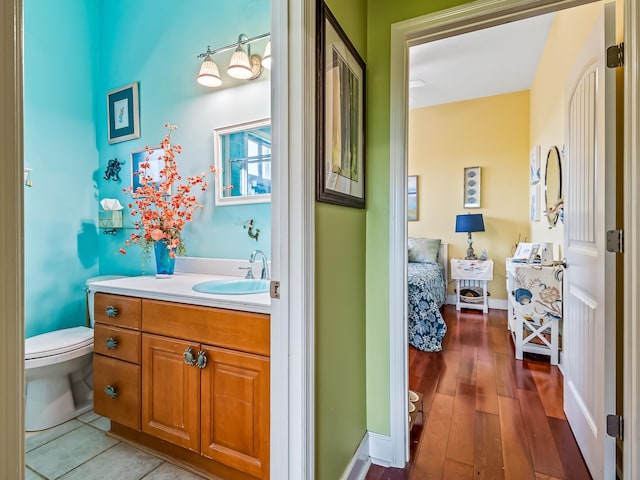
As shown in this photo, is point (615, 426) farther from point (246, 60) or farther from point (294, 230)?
point (246, 60)

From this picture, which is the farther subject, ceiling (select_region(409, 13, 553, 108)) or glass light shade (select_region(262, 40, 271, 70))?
ceiling (select_region(409, 13, 553, 108))

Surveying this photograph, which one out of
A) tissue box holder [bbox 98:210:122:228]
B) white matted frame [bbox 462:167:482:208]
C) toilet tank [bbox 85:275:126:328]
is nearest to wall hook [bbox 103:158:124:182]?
tissue box holder [bbox 98:210:122:228]

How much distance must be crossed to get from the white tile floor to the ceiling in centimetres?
376

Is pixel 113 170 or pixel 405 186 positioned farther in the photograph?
pixel 113 170

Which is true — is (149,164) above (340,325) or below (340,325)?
above

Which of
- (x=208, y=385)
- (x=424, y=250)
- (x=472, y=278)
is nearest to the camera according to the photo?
(x=208, y=385)

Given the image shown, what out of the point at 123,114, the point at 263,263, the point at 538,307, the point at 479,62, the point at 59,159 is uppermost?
the point at 479,62

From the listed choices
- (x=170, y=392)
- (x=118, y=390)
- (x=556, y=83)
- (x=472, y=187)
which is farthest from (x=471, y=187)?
(x=118, y=390)

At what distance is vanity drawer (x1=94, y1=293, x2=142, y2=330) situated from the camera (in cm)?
161

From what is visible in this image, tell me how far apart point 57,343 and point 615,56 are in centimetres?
315

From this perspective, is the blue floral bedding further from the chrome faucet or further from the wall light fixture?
the wall light fixture

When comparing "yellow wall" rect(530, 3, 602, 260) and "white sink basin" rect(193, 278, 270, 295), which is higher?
"yellow wall" rect(530, 3, 602, 260)

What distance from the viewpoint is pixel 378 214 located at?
160 centimetres

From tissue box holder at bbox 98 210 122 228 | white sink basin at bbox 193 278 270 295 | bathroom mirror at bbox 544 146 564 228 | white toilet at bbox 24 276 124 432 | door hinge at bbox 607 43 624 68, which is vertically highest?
door hinge at bbox 607 43 624 68
